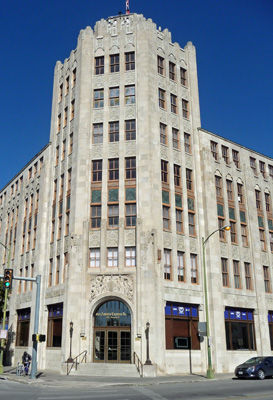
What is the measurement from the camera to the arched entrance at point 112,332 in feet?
110

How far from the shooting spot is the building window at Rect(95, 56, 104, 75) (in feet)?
143

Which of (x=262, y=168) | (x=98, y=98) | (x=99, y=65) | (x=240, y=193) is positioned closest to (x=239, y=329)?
(x=240, y=193)

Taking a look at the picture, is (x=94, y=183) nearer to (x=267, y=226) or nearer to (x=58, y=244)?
(x=58, y=244)

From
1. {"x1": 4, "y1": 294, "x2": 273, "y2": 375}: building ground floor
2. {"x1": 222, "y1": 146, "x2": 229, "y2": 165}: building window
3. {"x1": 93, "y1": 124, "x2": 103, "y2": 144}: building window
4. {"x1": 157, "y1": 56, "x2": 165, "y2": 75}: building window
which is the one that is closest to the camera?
{"x1": 4, "y1": 294, "x2": 273, "y2": 375}: building ground floor

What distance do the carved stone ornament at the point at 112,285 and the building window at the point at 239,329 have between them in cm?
1115

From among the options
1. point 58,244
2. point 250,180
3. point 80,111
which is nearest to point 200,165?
point 250,180

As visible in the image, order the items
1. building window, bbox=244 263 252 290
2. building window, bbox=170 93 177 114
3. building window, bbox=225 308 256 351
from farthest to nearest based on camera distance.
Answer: building window, bbox=170 93 177 114 < building window, bbox=244 263 252 290 < building window, bbox=225 308 256 351

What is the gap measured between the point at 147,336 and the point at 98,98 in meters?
24.9

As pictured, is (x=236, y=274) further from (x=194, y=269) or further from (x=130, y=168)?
(x=130, y=168)

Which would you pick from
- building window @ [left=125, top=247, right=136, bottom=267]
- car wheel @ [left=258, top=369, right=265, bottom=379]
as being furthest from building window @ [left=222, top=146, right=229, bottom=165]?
car wheel @ [left=258, top=369, right=265, bottom=379]

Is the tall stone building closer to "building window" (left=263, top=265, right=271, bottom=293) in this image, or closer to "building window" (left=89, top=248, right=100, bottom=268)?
"building window" (left=89, top=248, right=100, bottom=268)

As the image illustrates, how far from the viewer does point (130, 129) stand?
40.6 meters

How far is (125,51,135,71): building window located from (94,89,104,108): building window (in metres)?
3.85

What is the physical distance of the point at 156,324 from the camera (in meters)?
33.3
